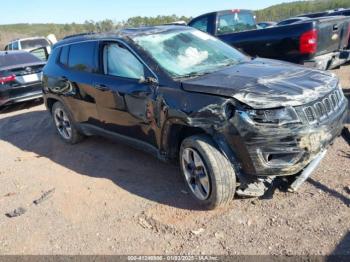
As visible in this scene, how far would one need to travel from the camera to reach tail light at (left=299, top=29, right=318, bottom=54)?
6.52 m

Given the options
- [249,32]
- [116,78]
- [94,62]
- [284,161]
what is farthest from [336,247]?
[249,32]

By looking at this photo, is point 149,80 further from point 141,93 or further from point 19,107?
point 19,107

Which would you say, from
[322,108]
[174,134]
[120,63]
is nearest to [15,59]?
[120,63]

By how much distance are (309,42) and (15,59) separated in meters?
7.32

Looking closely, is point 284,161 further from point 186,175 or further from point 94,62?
point 94,62

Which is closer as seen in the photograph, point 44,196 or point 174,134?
point 174,134

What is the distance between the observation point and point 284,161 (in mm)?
3441

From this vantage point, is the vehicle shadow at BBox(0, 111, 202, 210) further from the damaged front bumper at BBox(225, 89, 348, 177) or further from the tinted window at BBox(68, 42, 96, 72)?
the tinted window at BBox(68, 42, 96, 72)

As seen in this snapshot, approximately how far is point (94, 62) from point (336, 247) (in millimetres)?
3672

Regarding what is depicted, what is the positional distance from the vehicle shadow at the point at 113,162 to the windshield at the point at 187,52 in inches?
51.6

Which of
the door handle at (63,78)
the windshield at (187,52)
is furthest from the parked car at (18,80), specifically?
the windshield at (187,52)

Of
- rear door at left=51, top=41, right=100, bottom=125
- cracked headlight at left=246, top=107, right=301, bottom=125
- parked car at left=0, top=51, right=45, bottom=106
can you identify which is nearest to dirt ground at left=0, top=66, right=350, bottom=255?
rear door at left=51, top=41, right=100, bottom=125

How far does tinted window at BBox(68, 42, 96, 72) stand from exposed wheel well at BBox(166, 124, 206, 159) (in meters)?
1.74

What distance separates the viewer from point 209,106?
3.57 metres
